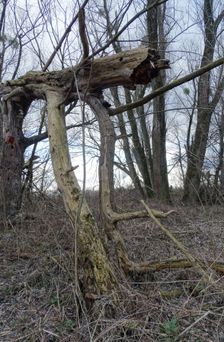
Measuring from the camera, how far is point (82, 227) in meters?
3.59

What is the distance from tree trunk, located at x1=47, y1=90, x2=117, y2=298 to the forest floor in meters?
0.17

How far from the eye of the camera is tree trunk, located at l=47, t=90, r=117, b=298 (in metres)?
3.27

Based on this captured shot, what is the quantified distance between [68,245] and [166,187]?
27.5 feet

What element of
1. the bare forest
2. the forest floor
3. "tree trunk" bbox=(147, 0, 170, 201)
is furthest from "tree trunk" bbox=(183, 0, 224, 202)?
the forest floor

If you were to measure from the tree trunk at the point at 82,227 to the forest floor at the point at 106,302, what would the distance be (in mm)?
174

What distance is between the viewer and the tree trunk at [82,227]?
129 inches

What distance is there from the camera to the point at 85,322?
306 cm

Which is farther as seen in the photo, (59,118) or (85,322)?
(59,118)

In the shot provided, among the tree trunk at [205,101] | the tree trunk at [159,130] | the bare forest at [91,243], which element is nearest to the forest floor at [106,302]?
the bare forest at [91,243]

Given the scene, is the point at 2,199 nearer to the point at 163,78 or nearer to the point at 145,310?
the point at 145,310

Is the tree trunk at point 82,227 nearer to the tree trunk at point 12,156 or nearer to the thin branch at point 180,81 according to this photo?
the thin branch at point 180,81

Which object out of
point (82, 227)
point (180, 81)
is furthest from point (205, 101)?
point (82, 227)

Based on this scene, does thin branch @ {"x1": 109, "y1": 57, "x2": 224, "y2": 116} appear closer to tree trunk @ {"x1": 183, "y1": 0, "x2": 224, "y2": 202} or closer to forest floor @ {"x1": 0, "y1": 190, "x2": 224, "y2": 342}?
forest floor @ {"x1": 0, "y1": 190, "x2": 224, "y2": 342}

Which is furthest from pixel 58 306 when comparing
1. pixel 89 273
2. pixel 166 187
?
pixel 166 187
